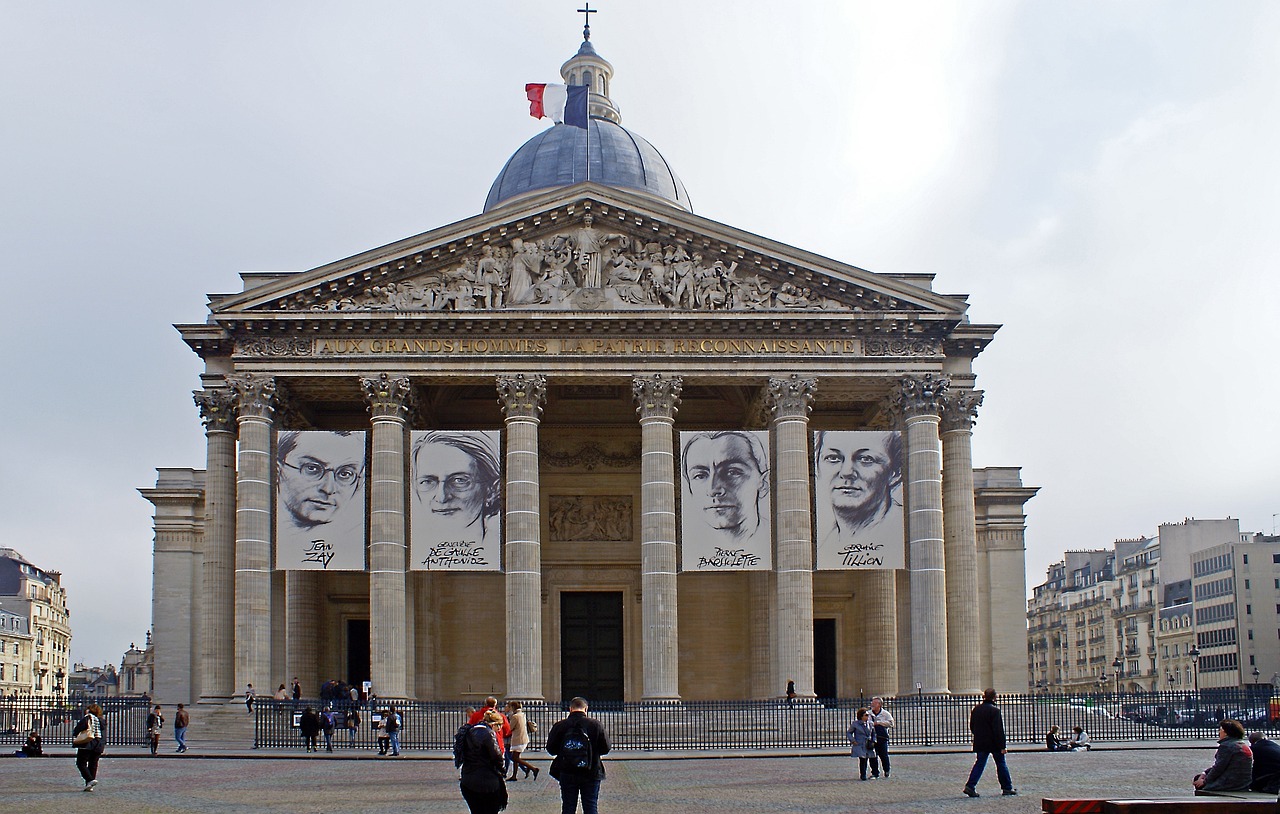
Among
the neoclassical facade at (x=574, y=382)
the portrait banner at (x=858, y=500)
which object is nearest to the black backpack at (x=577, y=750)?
the neoclassical facade at (x=574, y=382)

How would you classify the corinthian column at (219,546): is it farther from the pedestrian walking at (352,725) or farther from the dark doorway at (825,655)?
the dark doorway at (825,655)

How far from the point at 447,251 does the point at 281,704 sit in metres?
13.4

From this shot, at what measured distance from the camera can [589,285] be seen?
42781 mm

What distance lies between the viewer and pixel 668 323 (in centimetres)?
4241

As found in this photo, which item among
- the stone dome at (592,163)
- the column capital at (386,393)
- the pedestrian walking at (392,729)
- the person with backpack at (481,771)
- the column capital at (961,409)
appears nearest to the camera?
the person with backpack at (481,771)

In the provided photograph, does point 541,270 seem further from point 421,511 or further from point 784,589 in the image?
point 784,589

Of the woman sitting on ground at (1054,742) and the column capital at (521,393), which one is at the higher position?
the column capital at (521,393)

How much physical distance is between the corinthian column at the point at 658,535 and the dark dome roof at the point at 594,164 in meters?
28.9

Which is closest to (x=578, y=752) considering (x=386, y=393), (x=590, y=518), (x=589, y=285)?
(x=386, y=393)

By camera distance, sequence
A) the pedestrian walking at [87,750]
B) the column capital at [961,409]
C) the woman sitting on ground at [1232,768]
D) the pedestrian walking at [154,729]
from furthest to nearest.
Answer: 1. the column capital at [961,409]
2. the pedestrian walking at [154,729]
3. the pedestrian walking at [87,750]
4. the woman sitting on ground at [1232,768]

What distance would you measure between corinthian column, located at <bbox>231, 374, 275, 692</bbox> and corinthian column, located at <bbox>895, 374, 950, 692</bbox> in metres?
17.7

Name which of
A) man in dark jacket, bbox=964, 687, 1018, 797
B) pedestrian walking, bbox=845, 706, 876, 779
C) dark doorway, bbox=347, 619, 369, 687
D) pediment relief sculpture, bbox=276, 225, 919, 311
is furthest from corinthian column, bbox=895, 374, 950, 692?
man in dark jacket, bbox=964, 687, 1018, 797

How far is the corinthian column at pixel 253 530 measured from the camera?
4141 centimetres

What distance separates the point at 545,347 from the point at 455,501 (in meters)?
4.91
